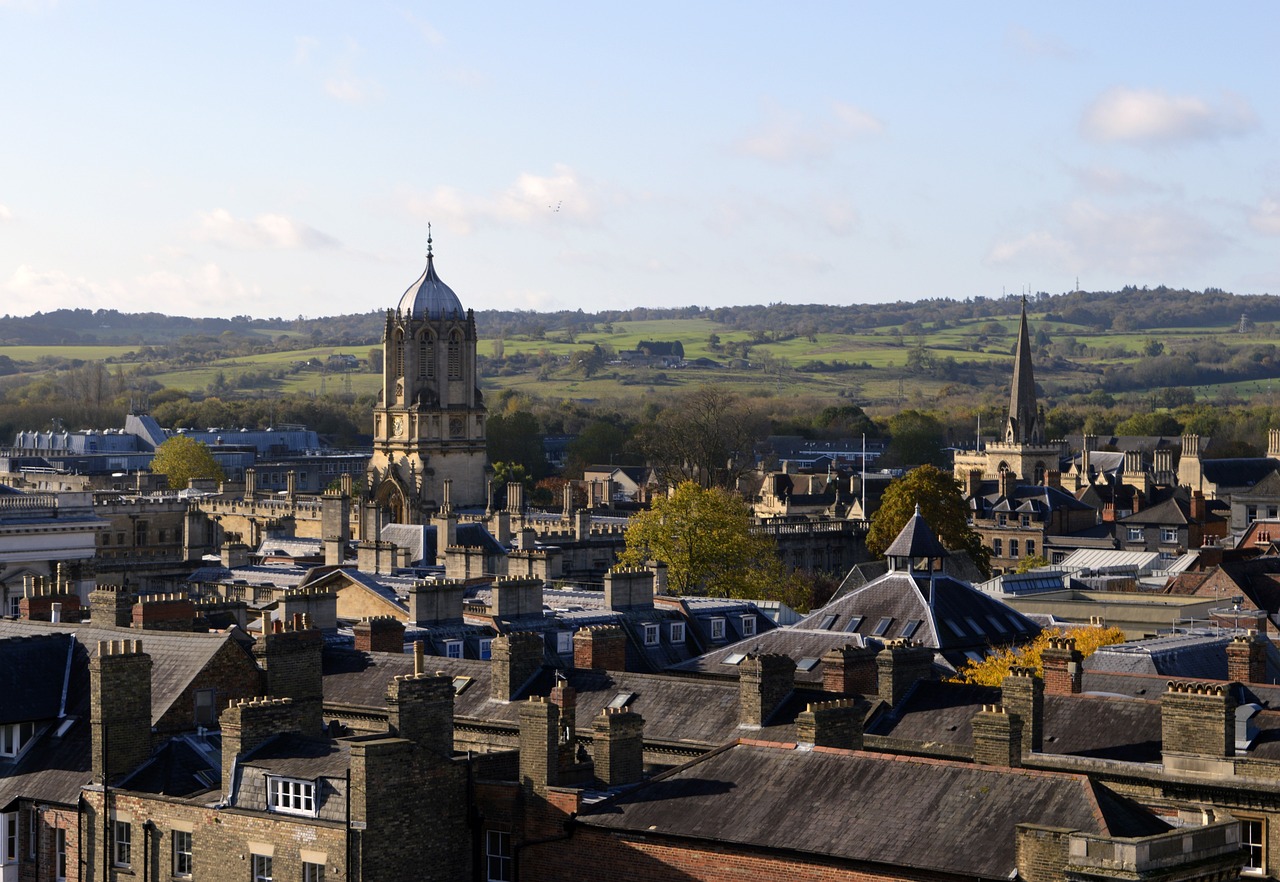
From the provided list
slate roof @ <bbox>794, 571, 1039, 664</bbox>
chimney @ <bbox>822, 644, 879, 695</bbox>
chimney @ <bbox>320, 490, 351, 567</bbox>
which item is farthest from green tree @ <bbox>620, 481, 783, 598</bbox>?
chimney @ <bbox>822, 644, 879, 695</bbox>

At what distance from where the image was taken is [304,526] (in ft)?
366

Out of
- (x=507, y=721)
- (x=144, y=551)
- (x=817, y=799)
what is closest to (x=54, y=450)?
(x=144, y=551)

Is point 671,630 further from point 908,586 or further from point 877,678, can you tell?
point 877,678

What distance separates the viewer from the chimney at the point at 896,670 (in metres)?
40.4

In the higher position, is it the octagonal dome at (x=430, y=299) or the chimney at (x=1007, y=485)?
the octagonal dome at (x=430, y=299)

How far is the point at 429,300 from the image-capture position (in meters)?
124

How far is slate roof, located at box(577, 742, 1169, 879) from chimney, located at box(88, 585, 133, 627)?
14.4 meters

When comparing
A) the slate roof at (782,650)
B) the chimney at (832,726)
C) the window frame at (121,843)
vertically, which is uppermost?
the chimney at (832,726)

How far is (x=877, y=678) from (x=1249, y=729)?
27.3ft

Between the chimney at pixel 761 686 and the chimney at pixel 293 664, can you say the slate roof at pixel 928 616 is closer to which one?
the chimney at pixel 761 686

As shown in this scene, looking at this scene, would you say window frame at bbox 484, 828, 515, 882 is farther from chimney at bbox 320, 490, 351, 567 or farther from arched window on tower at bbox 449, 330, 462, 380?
arched window on tower at bbox 449, 330, 462, 380

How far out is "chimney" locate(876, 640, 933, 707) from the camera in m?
40.4

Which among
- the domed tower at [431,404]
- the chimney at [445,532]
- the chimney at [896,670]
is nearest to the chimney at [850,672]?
the chimney at [896,670]

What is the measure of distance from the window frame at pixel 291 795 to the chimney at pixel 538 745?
10.2ft
